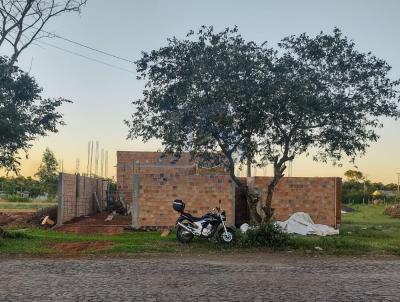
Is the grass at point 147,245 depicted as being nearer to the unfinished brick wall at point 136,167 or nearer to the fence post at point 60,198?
the fence post at point 60,198

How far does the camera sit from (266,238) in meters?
15.0

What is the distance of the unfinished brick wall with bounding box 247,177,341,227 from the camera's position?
67.0 feet

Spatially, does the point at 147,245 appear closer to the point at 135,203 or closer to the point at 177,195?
the point at 135,203

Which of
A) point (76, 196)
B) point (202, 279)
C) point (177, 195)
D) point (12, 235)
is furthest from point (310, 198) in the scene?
point (202, 279)

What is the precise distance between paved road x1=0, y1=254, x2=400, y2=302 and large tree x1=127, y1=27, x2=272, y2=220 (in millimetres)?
4398

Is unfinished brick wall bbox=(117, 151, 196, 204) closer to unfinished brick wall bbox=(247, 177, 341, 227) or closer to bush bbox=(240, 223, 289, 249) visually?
→ unfinished brick wall bbox=(247, 177, 341, 227)

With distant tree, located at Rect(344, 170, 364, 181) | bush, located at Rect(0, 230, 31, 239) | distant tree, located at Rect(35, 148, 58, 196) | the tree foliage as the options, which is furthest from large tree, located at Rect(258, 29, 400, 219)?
distant tree, located at Rect(344, 170, 364, 181)

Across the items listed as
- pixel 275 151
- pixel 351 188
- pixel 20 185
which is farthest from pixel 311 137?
pixel 20 185

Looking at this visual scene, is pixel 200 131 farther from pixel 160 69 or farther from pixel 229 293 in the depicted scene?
pixel 229 293

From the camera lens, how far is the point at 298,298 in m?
8.16

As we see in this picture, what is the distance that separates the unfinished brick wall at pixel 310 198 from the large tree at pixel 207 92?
13.7 ft

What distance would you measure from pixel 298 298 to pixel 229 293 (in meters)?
1.07

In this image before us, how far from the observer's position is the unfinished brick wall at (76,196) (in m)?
20.9

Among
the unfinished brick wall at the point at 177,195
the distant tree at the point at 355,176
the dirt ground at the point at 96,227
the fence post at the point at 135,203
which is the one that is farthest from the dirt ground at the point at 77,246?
the distant tree at the point at 355,176
